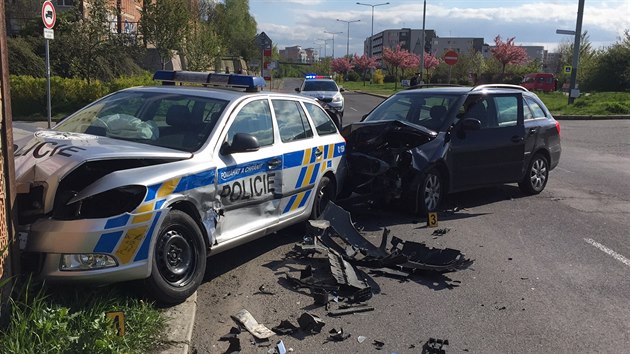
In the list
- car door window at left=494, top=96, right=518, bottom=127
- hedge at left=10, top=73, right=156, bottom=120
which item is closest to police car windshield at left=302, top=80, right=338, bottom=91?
hedge at left=10, top=73, right=156, bottom=120

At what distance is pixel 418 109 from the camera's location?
8672 millimetres

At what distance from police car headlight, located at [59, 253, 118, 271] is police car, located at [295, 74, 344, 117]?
61.5 ft

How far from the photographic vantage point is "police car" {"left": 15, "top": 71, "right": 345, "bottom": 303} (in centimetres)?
388

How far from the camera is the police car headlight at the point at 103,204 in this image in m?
3.89

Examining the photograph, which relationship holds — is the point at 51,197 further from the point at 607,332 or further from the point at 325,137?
the point at 607,332

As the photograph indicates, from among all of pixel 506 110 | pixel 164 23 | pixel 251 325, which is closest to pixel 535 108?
pixel 506 110

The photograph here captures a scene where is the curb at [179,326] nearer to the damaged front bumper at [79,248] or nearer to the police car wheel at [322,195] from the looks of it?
the damaged front bumper at [79,248]

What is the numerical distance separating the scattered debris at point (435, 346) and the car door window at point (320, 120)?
3291mm

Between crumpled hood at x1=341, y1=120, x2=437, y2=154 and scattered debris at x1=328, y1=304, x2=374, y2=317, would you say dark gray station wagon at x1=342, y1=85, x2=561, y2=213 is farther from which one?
scattered debris at x1=328, y1=304, x2=374, y2=317

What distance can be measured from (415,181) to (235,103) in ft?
10.1

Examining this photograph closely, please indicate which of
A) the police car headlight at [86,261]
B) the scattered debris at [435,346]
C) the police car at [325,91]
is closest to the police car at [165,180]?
the police car headlight at [86,261]

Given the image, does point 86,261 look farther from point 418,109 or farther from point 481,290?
point 418,109

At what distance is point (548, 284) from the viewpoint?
17.7ft

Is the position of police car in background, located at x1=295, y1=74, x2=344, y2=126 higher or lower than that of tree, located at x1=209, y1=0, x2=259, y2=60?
lower
